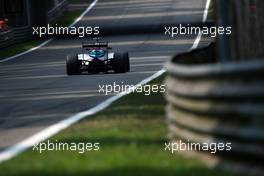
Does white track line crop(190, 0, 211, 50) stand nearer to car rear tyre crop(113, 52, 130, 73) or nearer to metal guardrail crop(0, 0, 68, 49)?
metal guardrail crop(0, 0, 68, 49)

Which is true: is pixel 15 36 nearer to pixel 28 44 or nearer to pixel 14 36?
pixel 14 36

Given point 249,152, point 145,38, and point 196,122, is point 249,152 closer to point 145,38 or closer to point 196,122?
point 196,122

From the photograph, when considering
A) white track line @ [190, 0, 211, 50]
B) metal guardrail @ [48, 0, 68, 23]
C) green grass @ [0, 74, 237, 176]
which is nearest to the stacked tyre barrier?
green grass @ [0, 74, 237, 176]

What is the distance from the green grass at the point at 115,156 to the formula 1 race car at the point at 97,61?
13.5 m

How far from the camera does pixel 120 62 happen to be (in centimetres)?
3061

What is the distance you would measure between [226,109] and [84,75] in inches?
846

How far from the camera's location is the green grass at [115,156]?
9711 mm

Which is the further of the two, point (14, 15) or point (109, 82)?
point (14, 15)

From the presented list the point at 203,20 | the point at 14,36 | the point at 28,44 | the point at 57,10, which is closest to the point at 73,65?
the point at 14,36

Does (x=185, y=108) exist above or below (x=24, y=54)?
above

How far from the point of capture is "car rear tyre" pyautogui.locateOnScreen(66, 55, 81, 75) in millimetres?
30469

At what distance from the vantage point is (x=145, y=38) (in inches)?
2132

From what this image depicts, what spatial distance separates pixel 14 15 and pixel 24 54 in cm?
1903

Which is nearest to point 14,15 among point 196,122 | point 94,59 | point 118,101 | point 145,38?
point 145,38
